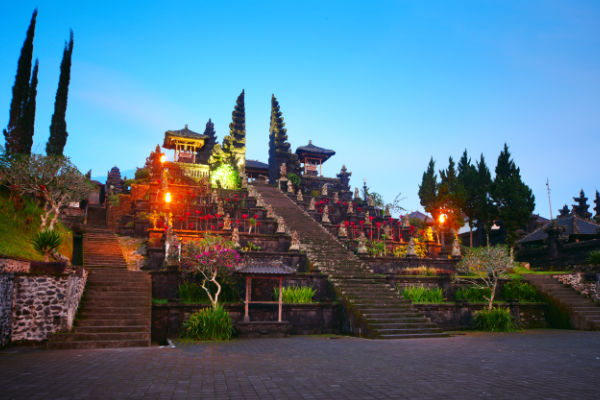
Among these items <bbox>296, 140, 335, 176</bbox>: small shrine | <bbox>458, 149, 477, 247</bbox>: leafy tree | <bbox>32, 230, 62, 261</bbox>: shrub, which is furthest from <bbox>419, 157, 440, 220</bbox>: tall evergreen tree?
<bbox>32, 230, 62, 261</bbox>: shrub

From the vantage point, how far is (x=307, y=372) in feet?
26.9

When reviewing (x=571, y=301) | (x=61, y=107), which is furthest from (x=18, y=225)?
(x=571, y=301)

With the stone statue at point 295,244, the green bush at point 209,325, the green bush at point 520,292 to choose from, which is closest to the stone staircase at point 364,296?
the stone statue at point 295,244

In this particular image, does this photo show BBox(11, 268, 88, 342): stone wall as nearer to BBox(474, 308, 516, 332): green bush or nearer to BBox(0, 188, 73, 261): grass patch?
BBox(0, 188, 73, 261): grass patch

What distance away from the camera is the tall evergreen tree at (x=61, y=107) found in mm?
26297

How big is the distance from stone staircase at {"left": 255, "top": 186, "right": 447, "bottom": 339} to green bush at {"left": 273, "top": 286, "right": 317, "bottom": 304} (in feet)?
3.81

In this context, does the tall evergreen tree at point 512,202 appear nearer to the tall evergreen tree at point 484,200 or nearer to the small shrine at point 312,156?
the tall evergreen tree at point 484,200

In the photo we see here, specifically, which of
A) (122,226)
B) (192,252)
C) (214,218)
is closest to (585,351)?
(192,252)

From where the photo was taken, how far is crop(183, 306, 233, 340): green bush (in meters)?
14.0

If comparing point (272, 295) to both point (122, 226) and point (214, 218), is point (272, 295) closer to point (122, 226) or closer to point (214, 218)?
point (214, 218)

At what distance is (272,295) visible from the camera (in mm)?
17328

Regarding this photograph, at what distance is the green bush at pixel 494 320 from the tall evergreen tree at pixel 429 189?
2168 centimetres

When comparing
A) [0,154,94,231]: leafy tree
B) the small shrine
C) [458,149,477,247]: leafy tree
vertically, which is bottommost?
[0,154,94,231]: leafy tree

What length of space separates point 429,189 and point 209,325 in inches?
1287
